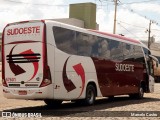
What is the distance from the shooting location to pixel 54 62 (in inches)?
614

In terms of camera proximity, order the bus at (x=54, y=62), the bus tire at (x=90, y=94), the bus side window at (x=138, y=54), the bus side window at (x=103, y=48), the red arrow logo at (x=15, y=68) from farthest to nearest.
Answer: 1. the bus side window at (x=138, y=54)
2. the bus side window at (x=103, y=48)
3. the bus tire at (x=90, y=94)
4. the red arrow logo at (x=15, y=68)
5. the bus at (x=54, y=62)

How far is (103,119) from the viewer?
42.5ft

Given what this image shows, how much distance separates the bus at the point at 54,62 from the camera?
50.2 ft

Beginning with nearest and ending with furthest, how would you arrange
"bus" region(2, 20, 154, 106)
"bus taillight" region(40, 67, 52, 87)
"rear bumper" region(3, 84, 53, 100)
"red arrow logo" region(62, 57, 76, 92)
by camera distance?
1. "rear bumper" region(3, 84, 53, 100)
2. "bus taillight" region(40, 67, 52, 87)
3. "bus" region(2, 20, 154, 106)
4. "red arrow logo" region(62, 57, 76, 92)

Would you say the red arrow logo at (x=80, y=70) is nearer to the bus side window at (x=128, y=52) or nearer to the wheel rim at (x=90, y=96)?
the wheel rim at (x=90, y=96)

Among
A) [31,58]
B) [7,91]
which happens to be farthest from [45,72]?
[7,91]

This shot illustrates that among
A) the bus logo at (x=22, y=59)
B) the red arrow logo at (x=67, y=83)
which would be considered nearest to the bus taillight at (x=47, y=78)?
the bus logo at (x=22, y=59)

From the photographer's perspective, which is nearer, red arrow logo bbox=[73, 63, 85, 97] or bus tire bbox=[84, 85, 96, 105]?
red arrow logo bbox=[73, 63, 85, 97]

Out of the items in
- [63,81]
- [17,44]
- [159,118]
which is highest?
[17,44]

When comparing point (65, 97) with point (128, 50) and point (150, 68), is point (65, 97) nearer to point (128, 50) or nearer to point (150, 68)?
point (128, 50)

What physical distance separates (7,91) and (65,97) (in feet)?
7.53

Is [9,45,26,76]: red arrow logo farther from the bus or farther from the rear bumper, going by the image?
the rear bumper

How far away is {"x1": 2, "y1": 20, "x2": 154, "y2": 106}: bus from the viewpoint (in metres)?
15.3

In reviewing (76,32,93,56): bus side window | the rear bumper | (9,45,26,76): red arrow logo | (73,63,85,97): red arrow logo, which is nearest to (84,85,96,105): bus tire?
(73,63,85,97): red arrow logo
